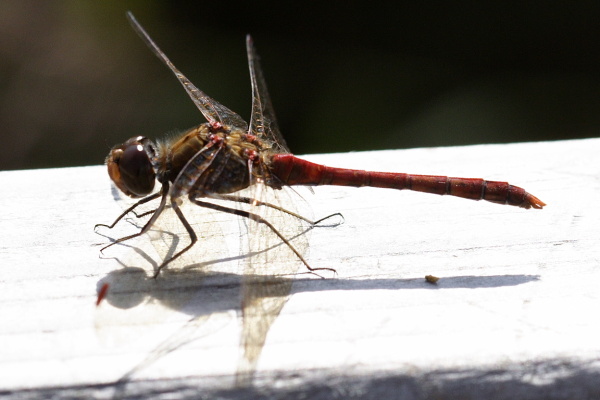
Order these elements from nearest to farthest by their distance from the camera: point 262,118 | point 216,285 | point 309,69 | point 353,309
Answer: point 353,309 → point 216,285 → point 262,118 → point 309,69

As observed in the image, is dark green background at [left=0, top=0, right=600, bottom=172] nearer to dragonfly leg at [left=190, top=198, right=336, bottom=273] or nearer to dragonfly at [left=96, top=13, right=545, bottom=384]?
dragonfly at [left=96, top=13, right=545, bottom=384]

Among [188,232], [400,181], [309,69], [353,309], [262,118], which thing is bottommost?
[353,309]

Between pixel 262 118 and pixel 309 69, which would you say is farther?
pixel 309 69

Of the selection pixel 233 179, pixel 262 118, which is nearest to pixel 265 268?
pixel 233 179

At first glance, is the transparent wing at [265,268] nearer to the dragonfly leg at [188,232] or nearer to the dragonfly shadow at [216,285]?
the dragonfly shadow at [216,285]

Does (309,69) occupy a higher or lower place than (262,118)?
higher

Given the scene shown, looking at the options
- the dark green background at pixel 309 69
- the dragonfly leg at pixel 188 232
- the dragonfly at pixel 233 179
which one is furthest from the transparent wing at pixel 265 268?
the dark green background at pixel 309 69

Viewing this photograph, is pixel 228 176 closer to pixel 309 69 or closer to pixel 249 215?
→ pixel 249 215

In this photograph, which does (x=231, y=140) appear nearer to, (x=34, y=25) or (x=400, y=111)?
(x=400, y=111)
